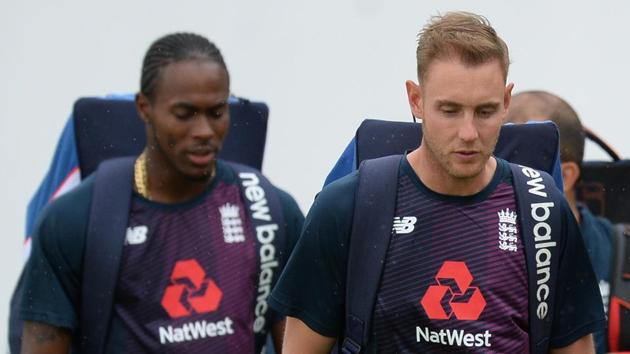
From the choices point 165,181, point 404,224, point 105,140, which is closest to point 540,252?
point 404,224

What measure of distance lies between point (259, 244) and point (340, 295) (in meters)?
0.68

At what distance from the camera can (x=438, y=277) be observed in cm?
352

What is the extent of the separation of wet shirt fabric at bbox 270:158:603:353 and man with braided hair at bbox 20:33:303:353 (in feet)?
1.92

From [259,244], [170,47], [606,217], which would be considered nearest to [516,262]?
[259,244]

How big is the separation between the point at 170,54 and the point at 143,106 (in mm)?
164

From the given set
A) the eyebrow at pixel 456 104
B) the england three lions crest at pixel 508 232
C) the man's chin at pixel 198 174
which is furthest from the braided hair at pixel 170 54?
the england three lions crest at pixel 508 232

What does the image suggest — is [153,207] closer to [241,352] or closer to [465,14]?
[241,352]

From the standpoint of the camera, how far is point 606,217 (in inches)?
209

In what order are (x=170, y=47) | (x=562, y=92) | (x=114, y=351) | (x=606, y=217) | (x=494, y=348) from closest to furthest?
(x=494, y=348) → (x=114, y=351) → (x=170, y=47) → (x=606, y=217) → (x=562, y=92)

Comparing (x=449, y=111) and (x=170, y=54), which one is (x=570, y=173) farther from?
(x=449, y=111)

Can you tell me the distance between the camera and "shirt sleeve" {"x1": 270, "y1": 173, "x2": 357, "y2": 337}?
3510 millimetres

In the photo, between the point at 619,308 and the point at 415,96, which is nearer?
the point at 415,96

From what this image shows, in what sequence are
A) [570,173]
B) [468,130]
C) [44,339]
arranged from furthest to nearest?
[570,173] < [44,339] < [468,130]

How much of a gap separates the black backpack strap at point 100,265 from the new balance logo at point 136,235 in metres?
0.04
